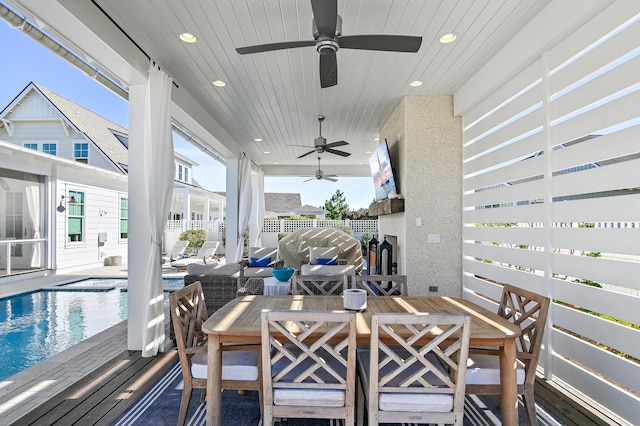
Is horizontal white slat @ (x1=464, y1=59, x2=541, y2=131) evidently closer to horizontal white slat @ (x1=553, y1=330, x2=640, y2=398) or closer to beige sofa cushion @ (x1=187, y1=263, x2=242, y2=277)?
horizontal white slat @ (x1=553, y1=330, x2=640, y2=398)

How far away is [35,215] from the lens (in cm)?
801

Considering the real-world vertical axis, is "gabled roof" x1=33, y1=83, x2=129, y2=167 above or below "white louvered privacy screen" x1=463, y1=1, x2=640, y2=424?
above

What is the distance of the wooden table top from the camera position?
1.90 meters

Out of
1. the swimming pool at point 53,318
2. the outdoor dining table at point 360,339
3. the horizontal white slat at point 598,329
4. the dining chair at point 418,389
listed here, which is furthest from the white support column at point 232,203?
the dining chair at point 418,389

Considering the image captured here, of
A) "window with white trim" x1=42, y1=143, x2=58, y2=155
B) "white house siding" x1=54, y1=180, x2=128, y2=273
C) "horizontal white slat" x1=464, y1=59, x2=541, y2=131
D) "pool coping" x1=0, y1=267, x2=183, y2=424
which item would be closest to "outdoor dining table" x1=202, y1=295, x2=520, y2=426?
"pool coping" x1=0, y1=267, x2=183, y2=424

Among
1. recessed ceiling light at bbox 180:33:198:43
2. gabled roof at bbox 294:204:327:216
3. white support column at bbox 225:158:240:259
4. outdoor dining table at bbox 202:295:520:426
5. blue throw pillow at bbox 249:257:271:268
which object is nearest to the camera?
outdoor dining table at bbox 202:295:520:426

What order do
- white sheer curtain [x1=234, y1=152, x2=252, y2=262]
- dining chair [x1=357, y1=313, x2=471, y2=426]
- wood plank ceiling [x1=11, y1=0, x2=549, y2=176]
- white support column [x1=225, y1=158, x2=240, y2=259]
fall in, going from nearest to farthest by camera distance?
dining chair [x1=357, y1=313, x2=471, y2=426] → wood plank ceiling [x1=11, y1=0, x2=549, y2=176] → white support column [x1=225, y1=158, x2=240, y2=259] → white sheer curtain [x1=234, y1=152, x2=252, y2=262]

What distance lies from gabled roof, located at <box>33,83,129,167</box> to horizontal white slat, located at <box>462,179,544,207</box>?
933cm

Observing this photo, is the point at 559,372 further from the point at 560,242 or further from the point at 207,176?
the point at 207,176

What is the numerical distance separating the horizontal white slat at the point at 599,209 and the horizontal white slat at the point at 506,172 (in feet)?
1.43

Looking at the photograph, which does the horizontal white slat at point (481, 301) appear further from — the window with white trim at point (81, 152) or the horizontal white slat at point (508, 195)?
the window with white trim at point (81, 152)

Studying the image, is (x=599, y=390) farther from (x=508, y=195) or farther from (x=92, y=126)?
(x=92, y=126)

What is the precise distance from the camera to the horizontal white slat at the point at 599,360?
7.21 ft

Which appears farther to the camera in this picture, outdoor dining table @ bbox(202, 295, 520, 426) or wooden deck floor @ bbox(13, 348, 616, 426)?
wooden deck floor @ bbox(13, 348, 616, 426)
